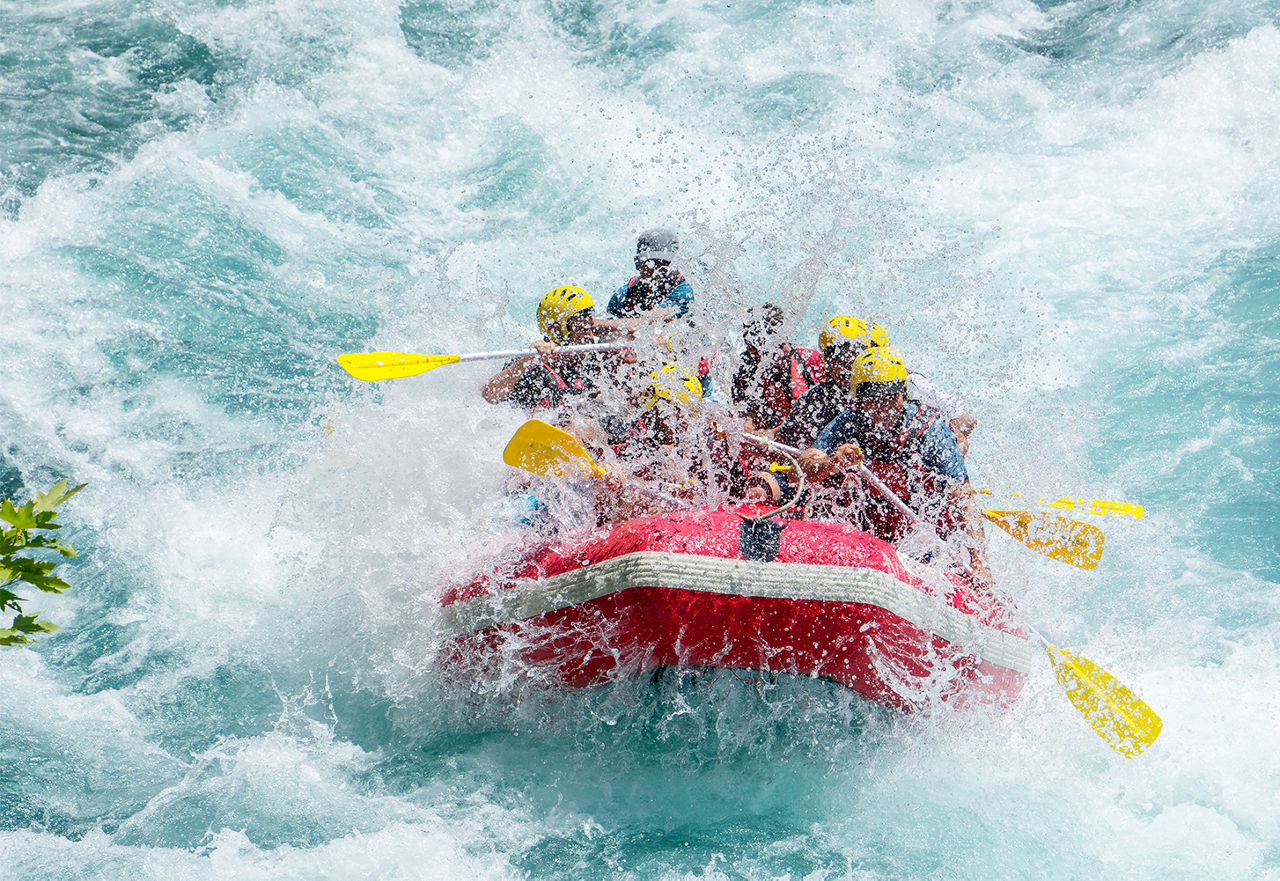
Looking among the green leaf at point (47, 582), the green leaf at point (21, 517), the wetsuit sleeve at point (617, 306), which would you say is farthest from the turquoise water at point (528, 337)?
the green leaf at point (21, 517)

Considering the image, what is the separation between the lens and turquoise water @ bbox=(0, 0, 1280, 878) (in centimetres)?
384

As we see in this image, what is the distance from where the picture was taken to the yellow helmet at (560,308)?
465cm

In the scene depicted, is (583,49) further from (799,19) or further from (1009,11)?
(1009,11)

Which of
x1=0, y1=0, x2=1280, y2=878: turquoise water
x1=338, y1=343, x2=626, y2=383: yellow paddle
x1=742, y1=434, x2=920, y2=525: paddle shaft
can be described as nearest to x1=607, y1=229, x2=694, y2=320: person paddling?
x1=0, y1=0, x2=1280, y2=878: turquoise water

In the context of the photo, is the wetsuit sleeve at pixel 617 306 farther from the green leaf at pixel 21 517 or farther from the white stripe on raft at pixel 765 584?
the green leaf at pixel 21 517

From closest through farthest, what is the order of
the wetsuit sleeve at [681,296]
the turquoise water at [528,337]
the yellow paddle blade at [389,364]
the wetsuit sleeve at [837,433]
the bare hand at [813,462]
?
the turquoise water at [528,337] < the bare hand at [813,462] < the wetsuit sleeve at [837,433] < the yellow paddle blade at [389,364] < the wetsuit sleeve at [681,296]

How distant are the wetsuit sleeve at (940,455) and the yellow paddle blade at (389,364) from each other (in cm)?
196

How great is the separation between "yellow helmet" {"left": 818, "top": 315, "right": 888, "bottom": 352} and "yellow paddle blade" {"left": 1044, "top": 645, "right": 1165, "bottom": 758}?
4.46ft

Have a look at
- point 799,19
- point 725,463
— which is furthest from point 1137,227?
point 725,463

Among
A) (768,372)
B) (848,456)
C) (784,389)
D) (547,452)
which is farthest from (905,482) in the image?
(547,452)

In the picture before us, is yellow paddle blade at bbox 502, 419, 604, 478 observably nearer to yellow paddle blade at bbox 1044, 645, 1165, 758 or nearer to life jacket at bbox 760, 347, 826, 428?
life jacket at bbox 760, 347, 826, 428

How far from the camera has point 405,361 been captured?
15.3 ft

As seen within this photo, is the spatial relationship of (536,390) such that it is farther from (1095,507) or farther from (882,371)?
(1095,507)

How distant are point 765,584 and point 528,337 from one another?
380 centimetres
